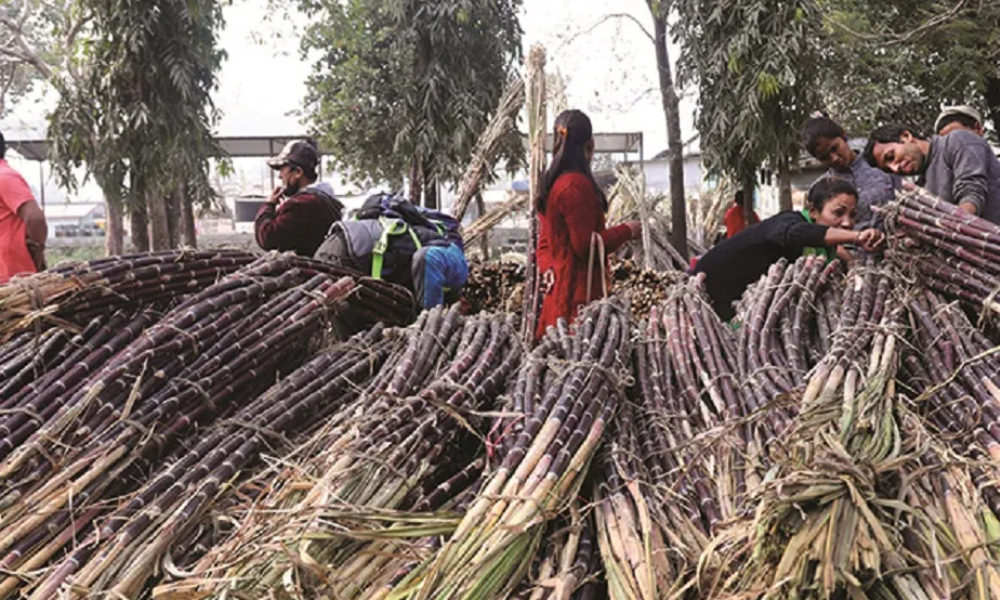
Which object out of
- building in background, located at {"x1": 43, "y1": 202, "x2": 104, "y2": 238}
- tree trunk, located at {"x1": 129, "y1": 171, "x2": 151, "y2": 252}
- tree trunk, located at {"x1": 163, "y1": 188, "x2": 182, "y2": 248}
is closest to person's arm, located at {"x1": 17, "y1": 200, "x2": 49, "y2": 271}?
tree trunk, located at {"x1": 129, "y1": 171, "x2": 151, "y2": 252}

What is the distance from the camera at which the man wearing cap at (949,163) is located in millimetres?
2904

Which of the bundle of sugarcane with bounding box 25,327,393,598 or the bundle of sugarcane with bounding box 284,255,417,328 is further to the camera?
the bundle of sugarcane with bounding box 284,255,417,328

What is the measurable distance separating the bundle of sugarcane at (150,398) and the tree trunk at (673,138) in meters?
7.31

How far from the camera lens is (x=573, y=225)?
3410 millimetres

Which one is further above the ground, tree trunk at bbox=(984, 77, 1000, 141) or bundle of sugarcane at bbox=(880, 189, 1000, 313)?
tree trunk at bbox=(984, 77, 1000, 141)

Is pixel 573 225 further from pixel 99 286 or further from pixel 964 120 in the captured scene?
pixel 99 286

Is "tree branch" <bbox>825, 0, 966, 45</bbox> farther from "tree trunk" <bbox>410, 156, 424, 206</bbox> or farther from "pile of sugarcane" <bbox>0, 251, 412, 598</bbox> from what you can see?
"pile of sugarcane" <bbox>0, 251, 412, 598</bbox>

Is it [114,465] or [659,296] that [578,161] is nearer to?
[114,465]

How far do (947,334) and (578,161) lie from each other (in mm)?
1739

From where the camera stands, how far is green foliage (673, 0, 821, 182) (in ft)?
23.4

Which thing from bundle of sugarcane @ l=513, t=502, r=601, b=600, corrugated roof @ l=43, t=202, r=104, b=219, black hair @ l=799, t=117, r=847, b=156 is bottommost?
bundle of sugarcane @ l=513, t=502, r=601, b=600

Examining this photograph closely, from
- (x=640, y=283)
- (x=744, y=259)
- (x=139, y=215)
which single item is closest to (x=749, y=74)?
(x=640, y=283)

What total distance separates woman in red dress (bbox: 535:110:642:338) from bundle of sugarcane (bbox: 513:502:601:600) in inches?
70.2

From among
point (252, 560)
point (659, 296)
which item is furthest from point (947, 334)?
point (659, 296)
